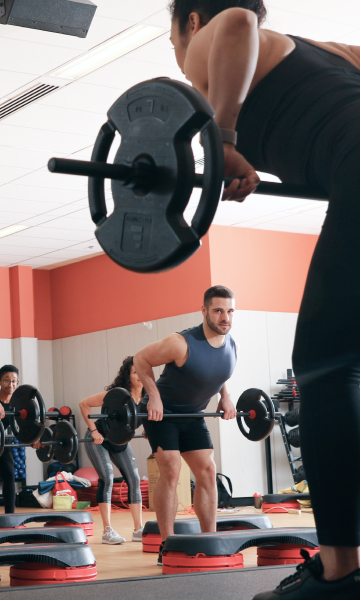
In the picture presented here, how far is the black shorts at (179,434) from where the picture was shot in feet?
13.2

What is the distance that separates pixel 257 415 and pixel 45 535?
1.64 meters

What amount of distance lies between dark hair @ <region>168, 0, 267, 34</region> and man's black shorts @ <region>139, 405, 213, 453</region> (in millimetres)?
3012

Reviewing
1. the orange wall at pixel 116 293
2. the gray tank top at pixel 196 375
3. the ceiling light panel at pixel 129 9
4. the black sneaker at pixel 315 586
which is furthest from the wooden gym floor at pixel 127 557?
the ceiling light panel at pixel 129 9

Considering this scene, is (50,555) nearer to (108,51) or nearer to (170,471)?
(170,471)

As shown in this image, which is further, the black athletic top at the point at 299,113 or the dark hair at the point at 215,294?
the dark hair at the point at 215,294

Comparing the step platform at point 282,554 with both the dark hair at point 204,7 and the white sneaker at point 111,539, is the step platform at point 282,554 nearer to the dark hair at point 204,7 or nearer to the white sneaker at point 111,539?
the white sneaker at point 111,539

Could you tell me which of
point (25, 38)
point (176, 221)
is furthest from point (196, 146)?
point (176, 221)

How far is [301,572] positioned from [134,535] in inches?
184

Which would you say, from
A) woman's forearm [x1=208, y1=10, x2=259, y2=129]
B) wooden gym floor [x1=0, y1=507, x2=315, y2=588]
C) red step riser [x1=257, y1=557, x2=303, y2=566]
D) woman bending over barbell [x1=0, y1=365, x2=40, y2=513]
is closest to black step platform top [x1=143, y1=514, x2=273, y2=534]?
wooden gym floor [x1=0, y1=507, x2=315, y2=588]

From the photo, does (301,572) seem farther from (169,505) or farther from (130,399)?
(130,399)

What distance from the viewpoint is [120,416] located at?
15.0 ft

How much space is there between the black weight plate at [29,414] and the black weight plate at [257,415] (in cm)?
129

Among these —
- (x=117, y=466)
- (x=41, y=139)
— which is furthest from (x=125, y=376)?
(x=41, y=139)

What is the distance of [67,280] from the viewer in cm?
1061
